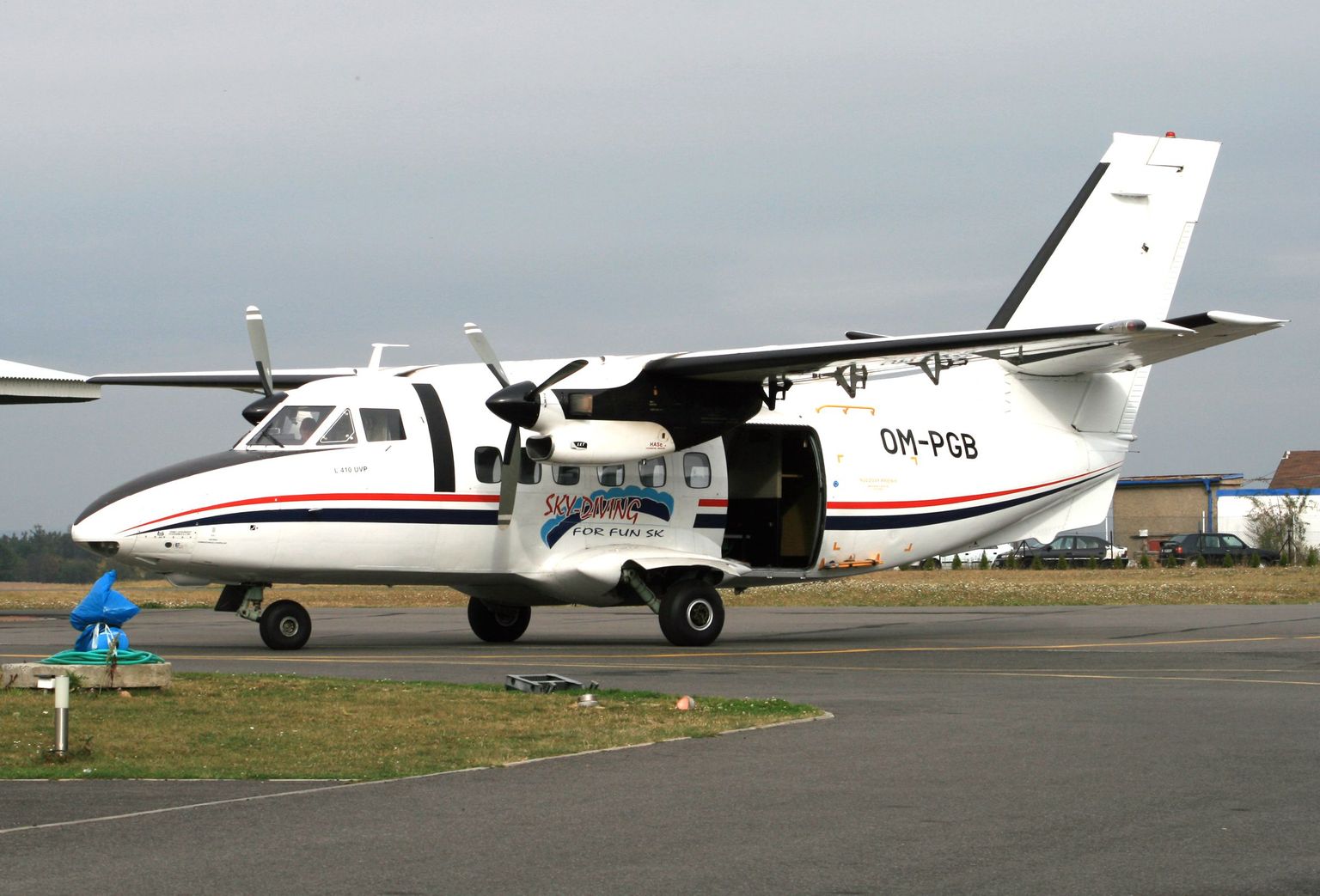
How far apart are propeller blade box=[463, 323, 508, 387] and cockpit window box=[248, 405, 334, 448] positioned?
195 cm

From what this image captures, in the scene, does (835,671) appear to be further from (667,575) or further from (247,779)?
(247,779)

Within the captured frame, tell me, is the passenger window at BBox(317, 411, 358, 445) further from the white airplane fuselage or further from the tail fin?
the tail fin

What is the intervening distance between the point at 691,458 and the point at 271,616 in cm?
606

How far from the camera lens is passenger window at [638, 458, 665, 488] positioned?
826 inches

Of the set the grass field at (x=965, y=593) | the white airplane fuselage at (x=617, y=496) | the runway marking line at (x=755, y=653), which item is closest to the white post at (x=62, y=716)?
the runway marking line at (x=755, y=653)

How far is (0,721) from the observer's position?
37.3ft

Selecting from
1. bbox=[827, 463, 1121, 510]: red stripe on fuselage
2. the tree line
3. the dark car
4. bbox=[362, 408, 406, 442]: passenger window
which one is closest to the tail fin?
bbox=[827, 463, 1121, 510]: red stripe on fuselage

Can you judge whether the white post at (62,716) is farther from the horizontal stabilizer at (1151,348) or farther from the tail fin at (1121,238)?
the tail fin at (1121,238)

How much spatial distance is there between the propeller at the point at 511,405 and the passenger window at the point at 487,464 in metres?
0.09

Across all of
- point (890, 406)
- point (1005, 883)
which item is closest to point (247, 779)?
point (1005, 883)

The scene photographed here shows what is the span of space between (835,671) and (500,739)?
6.22m

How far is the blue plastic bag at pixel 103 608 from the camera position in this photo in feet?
45.7

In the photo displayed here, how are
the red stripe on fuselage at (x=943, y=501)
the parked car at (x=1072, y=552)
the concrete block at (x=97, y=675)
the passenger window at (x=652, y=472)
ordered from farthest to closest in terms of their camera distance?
the parked car at (x=1072, y=552) → the red stripe on fuselage at (x=943, y=501) → the passenger window at (x=652, y=472) → the concrete block at (x=97, y=675)

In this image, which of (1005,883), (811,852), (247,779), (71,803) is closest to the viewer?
(1005,883)
